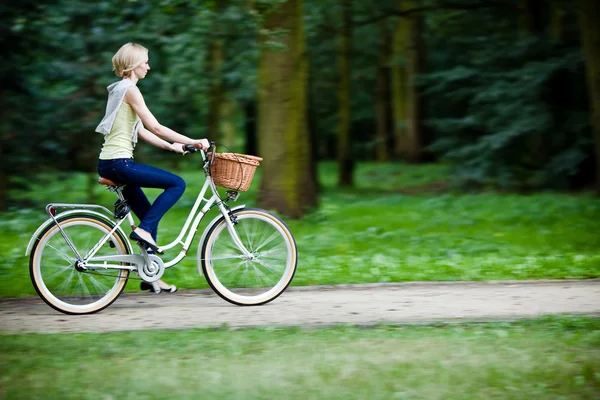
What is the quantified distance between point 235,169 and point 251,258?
809 mm

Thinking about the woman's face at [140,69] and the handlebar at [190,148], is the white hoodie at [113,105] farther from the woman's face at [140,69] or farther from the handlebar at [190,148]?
the handlebar at [190,148]

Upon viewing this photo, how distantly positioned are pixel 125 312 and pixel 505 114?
14.3 metres

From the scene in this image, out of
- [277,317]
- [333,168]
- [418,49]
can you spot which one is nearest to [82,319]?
[277,317]

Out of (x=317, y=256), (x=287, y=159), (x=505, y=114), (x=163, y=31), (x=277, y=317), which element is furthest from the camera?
(x=505, y=114)

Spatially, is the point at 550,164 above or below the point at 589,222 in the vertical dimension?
above

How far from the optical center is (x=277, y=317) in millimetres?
6387

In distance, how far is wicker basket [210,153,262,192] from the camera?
6.45m

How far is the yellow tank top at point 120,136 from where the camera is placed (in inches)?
253

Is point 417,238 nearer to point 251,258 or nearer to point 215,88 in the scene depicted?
point 251,258

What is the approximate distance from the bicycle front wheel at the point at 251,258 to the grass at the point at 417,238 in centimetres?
107

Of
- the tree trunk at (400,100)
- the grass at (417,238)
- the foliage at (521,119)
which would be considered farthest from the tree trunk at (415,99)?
the grass at (417,238)

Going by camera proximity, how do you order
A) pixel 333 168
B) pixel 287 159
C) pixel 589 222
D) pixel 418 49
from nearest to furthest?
pixel 287 159 < pixel 589 222 < pixel 418 49 < pixel 333 168

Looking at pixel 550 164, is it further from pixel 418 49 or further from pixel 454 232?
pixel 418 49

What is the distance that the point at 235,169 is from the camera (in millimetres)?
6492
